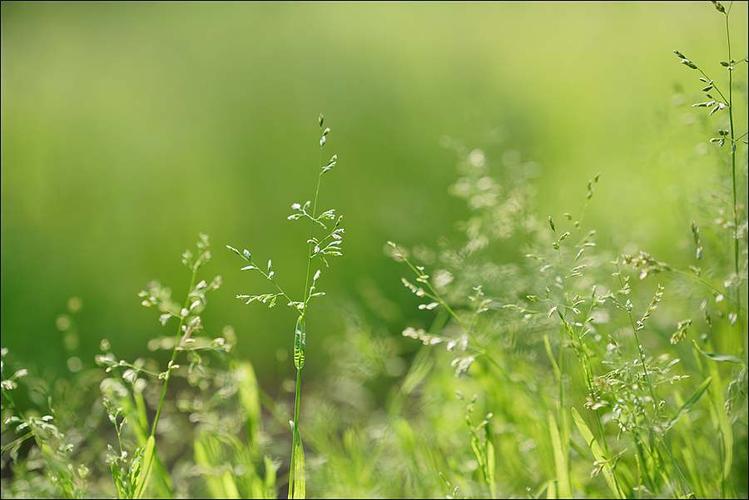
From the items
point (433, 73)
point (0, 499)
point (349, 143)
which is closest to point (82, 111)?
point (349, 143)

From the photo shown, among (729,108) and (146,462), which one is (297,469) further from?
(729,108)

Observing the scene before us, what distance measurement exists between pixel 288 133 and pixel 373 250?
92 cm

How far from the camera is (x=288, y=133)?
3934 millimetres

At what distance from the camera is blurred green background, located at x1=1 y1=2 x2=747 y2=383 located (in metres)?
3.11

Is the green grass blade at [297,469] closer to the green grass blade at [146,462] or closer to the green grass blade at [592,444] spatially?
the green grass blade at [146,462]

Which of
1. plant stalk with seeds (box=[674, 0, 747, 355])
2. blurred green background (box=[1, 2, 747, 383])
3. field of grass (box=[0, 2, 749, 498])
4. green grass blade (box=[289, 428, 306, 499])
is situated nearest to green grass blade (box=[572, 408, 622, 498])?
field of grass (box=[0, 2, 749, 498])

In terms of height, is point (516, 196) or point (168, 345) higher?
point (516, 196)

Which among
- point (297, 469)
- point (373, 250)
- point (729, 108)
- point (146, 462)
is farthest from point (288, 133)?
point (729, 108)

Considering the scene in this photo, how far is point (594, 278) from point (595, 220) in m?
1.25

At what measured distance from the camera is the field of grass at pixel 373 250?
4.86ft

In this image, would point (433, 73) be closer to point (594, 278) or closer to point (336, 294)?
point (336, 294)

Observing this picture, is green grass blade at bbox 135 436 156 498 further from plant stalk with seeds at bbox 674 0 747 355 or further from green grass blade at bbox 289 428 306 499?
plant stalk with seeds at bbox 674 0 747 355

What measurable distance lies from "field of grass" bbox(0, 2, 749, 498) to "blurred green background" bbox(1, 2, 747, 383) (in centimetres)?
1

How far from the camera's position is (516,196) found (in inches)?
70.9
